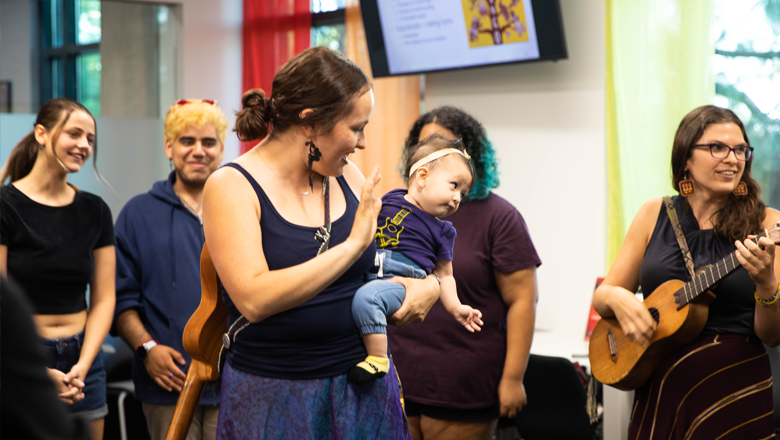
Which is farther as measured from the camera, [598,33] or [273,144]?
[598,33]

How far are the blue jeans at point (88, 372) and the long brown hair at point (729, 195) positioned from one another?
2.11m

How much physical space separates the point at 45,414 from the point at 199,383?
0.93m

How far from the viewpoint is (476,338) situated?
2193mm

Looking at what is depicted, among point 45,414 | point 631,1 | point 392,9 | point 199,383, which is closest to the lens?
point 45,414

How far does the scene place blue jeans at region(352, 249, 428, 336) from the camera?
1.42 meters

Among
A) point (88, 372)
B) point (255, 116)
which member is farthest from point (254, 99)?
point (88, 372)

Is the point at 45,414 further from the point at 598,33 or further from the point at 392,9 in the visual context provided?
the point at 392,9

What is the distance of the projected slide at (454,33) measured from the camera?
3916mm

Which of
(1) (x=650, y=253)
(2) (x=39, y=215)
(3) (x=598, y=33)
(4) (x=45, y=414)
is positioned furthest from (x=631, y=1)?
(4) (x=45, y=414)

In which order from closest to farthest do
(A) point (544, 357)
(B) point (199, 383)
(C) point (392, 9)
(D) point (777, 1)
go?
(B) point (199, 383)
(A) point (544, 357)
(D) point (777, 1)
(C) point (392, 9)

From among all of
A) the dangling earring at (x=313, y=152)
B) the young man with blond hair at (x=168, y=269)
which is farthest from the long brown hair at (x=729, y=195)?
the young man with blond hair at (x=168, y=269)

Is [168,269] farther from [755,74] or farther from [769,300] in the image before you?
[755,74]

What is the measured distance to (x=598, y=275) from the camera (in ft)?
12.7

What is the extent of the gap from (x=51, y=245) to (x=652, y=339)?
6.43 ft
